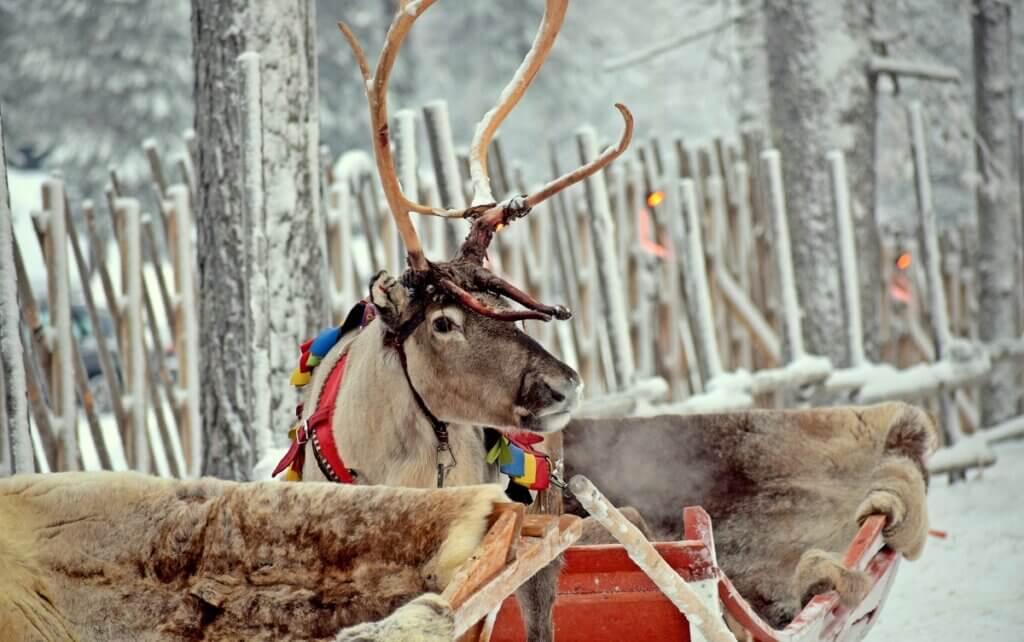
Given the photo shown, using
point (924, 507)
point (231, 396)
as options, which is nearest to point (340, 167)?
point (231, 396)

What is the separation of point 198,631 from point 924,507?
2.45 m

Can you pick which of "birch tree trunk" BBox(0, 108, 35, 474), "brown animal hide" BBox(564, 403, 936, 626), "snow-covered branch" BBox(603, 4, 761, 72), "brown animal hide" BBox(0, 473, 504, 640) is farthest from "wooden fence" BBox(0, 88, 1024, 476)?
"brown animal hide" BBox(0, 473, 504, 640)

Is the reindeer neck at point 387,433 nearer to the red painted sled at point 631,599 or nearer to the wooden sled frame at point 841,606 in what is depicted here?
the red painted sled at point 631,599

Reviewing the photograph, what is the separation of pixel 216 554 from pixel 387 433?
116 centimetres

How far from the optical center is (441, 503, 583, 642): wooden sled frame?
217 cm

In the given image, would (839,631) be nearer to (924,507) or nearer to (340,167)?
(924,507)

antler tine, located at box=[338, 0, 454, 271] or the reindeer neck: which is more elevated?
antler tine, located at box=[338, 0, 454, 271]

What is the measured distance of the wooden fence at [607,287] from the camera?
5.71 meters

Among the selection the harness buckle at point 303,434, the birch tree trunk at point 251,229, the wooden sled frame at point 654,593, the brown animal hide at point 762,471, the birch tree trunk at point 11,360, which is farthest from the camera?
the birch tree trunk at point 251,229

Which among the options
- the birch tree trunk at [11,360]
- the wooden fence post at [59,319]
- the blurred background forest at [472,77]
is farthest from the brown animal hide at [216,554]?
the blurred background forest at [472,77]

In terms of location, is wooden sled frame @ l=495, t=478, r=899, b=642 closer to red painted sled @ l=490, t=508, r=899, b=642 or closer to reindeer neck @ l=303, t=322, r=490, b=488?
red painted sled @ l=490, t=508, r=899, b=642

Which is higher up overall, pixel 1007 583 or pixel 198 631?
pixel 198 631

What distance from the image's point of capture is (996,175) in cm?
997

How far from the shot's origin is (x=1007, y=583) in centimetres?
568
